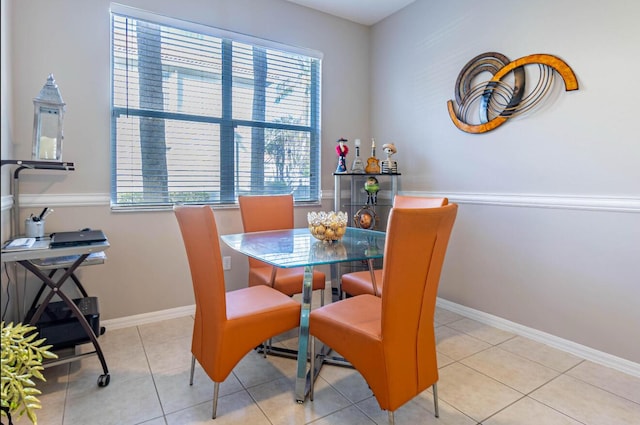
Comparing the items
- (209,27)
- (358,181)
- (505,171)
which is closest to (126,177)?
(209,27)

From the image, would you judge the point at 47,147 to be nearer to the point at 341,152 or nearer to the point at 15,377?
the point at 15,377

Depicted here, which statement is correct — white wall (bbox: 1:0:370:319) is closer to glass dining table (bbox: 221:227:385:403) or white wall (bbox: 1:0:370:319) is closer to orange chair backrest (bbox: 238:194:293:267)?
orange chair backrest (bbox: 238:194:293:267)

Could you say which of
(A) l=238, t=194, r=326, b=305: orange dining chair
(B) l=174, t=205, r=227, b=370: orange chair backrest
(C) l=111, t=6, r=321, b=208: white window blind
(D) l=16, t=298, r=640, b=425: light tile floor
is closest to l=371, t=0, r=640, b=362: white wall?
(D) l=16, t=298, r=640, b=425: light tile floor

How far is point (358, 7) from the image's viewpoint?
3.54 metres

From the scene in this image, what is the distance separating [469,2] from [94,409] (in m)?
3.72

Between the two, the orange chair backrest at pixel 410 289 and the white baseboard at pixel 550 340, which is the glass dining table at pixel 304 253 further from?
the white baseboard at pixel 550 340

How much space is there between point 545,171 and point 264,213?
2.05 m

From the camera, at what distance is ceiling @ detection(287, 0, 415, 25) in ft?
11.2

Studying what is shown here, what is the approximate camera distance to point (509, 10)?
2.69 meters

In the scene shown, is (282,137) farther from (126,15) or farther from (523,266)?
(523,266)

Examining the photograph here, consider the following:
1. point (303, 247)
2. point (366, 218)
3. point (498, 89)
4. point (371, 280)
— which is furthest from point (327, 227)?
point (498, 89)

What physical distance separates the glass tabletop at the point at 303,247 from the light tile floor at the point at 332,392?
29.0 inches

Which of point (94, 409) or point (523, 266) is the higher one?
point (523, 266)

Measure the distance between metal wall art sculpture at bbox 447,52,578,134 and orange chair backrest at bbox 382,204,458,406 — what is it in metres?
1.54
